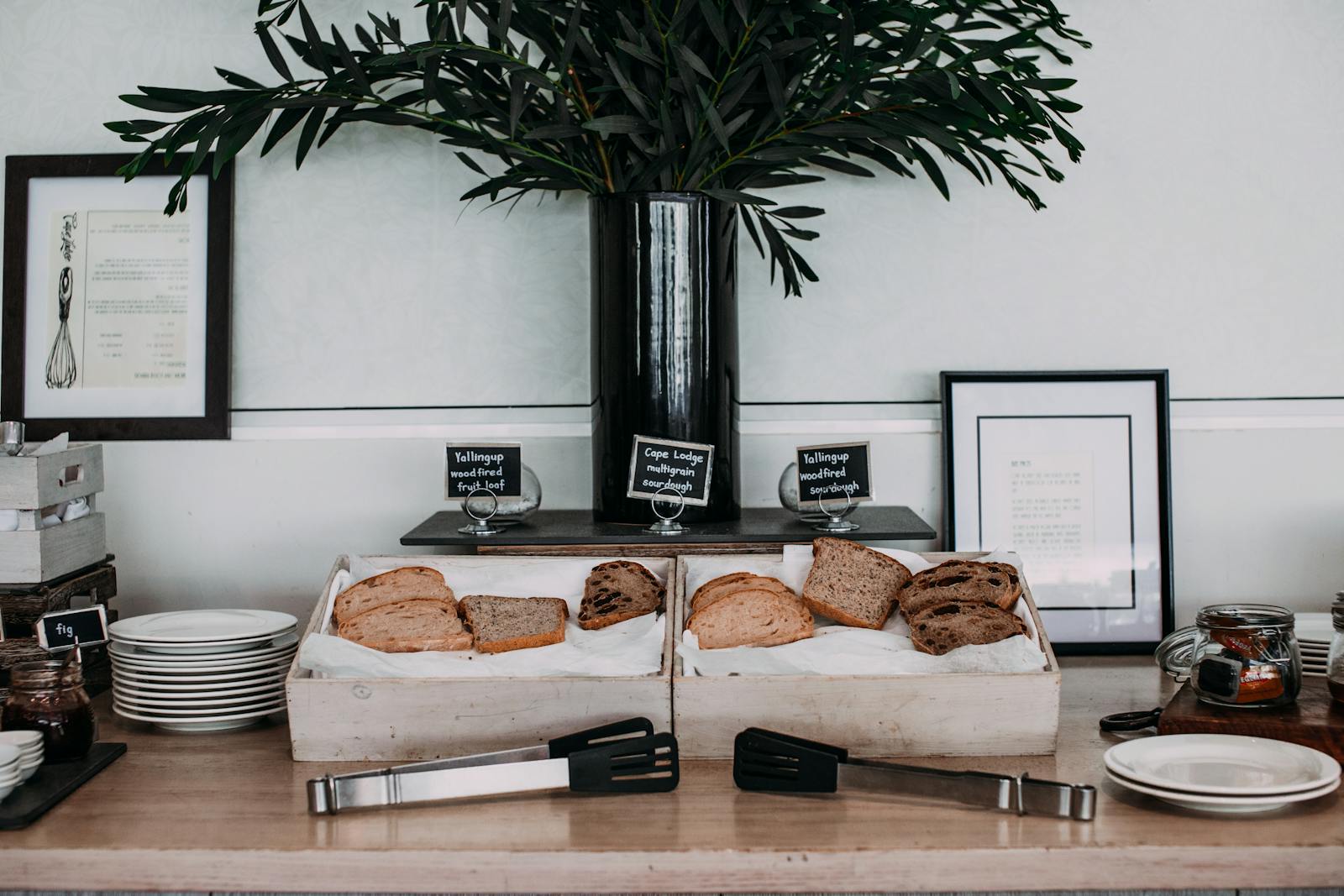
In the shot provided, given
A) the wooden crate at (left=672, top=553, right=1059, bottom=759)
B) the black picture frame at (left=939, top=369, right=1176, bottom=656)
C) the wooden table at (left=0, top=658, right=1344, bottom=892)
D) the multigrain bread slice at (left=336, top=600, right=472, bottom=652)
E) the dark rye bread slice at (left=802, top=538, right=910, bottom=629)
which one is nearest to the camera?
the wooden table at (left=0, top=658, right=1344, bottom=892)

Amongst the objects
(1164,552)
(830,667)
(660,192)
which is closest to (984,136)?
(660,192)

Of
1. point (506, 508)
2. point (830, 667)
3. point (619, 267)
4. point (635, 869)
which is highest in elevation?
point (619, 267)

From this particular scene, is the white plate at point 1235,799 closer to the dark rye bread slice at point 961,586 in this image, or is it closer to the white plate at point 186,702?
the dark rye bread slice at point 961,586

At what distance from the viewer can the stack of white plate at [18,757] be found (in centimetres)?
122

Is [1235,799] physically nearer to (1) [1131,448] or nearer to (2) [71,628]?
(1) [1131,448]

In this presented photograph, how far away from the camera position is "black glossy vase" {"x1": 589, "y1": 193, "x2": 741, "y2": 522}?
5.82 ft

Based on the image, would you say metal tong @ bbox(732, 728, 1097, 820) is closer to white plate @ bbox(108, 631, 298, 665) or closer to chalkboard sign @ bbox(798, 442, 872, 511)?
chalkboard sign @ bbox(798, 442, 872, 511)

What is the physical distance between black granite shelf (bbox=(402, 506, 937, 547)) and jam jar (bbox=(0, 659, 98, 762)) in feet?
1.68

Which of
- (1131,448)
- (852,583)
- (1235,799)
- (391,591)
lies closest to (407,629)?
(391,591)

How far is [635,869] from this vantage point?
114cm

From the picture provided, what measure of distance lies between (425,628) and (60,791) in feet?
1.55

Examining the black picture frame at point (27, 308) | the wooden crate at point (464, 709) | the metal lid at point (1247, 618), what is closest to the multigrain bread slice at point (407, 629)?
the wooden crate at point (464, 709)

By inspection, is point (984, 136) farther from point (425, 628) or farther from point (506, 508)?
point (425, 628)

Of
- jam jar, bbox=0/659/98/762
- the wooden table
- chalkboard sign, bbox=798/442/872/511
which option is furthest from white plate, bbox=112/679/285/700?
chalkboard sign, bbox=798/442/872/511
